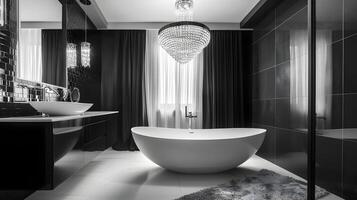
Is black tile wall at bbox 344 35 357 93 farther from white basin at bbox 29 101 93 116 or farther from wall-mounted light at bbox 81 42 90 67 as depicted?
wall-mounted light at bbox 81 42 90 67

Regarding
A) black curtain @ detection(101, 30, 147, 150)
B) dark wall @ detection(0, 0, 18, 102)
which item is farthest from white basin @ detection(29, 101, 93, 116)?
black curtain @ detection(101, 30, 147, 150)

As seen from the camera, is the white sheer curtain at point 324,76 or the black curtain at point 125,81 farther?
the black curtain at point 125,81

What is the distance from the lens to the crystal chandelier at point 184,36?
264 cm

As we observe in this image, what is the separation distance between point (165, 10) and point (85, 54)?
1.43 metres

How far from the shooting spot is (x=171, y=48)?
9.32ft

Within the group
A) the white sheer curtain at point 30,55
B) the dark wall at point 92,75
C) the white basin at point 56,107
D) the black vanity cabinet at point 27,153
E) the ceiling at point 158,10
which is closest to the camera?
the black vanity cabinet at point 27,153

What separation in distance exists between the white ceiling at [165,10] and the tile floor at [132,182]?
2.27 metres

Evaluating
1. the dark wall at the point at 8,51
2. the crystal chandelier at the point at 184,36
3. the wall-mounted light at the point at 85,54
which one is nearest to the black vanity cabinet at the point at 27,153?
the dark wall at the point at 8,51

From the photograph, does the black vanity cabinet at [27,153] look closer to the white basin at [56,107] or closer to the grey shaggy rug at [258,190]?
the white basin at [56,107]

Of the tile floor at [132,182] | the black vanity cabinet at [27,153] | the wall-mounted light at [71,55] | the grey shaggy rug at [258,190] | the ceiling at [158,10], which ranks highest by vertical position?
the ceiling at [158,10]

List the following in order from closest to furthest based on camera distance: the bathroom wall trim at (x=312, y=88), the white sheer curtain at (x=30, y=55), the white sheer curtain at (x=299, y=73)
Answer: the bathroom wall trim at (x=312, y=88)
the white sheer curtain at (x=30, y=55)
the white sheer curtain at (x=299, y=73)

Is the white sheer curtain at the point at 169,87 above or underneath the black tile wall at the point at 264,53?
underneath

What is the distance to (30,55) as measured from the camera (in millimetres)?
2119

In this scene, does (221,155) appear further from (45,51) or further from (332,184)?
(45,51)
